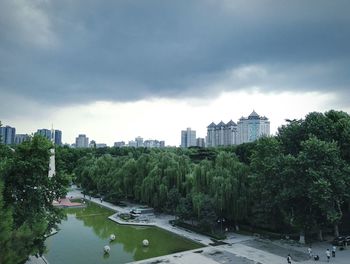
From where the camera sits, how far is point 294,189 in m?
22.2

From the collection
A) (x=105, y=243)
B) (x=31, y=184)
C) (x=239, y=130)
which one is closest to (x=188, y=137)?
(x=239, y=130)

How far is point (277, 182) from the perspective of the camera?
2322cm

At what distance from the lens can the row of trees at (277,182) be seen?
21.8m

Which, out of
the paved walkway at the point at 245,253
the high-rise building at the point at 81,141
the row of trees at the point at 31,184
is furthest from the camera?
the high-rise building at the point at 81,141

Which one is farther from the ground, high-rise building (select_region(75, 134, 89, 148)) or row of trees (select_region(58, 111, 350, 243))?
high-rise building (select_region(75, 134, 89, 148))

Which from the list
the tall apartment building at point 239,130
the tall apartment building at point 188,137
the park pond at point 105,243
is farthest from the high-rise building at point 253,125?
the park pond at point 105,243

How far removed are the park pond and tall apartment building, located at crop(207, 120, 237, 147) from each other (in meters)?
78.1

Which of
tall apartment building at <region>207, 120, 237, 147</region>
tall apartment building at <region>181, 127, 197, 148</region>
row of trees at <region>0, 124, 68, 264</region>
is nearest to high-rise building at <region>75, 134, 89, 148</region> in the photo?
tall apartment building at <region>181, 127, 197, 148</region>

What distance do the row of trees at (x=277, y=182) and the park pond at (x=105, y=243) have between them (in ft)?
10.5

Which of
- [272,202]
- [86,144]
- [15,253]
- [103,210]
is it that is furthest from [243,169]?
[86,144]

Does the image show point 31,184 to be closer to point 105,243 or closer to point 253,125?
point 105,243

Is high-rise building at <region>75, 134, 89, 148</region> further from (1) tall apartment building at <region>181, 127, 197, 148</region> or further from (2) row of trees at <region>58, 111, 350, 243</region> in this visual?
(2) row of trees at <region>58, 111, 350, 243</region>

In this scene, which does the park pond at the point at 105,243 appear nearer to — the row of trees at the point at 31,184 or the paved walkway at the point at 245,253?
the paved walkway at the point at 245,253

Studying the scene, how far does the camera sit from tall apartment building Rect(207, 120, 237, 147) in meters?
107
